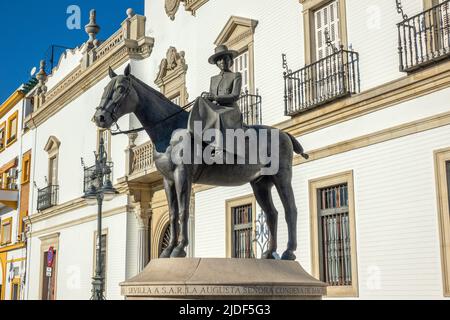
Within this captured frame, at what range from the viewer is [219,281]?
653 centimetres

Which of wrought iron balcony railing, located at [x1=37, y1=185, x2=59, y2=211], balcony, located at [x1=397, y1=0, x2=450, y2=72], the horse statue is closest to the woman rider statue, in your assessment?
the horse statue

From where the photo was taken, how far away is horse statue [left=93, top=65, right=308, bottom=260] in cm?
723

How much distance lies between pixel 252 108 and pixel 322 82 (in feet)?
8.93

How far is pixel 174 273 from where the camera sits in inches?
265

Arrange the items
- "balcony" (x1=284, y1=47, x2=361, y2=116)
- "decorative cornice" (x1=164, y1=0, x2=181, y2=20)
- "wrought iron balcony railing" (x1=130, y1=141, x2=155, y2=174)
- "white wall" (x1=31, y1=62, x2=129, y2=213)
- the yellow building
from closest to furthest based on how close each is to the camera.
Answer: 1. "balcony" (x1=284, y1=47, x2=361, y2=116)
2. "wrought iron balcony railing" (x1=130, y1=141, x2=155, y2=174)
3. "decorative cornice" (x1=164, y1=0, x2=181, y2=20)
4. "white wall" (x1=31, y1=62, x2=129, y2=213)
5. the yellow building

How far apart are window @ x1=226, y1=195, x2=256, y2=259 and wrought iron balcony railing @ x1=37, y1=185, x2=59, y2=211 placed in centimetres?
1369

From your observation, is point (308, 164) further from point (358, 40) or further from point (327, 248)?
point (358, 40)

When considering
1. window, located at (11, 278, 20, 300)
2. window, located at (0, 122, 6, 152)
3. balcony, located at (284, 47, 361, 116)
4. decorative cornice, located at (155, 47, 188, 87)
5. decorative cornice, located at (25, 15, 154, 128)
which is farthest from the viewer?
window, located at (0, 122, 6, 152)

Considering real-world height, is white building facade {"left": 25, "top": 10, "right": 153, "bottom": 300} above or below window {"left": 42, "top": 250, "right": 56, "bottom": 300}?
above

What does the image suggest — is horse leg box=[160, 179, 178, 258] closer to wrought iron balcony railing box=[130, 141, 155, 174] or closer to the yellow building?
wrought iron balcony railing box=[130, 141, 155, 174]

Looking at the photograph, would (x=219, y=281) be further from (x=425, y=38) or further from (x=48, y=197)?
(x=48, y=197)

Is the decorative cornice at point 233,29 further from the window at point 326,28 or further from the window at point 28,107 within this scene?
the window at point 28,107

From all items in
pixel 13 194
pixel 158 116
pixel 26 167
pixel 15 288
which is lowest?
pixel 15 288

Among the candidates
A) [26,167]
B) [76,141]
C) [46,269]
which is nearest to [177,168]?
[76,141]
